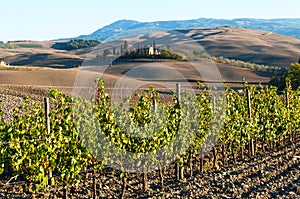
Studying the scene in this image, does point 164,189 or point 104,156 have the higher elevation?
point 104,156

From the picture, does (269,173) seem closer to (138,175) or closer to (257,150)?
(138,175)

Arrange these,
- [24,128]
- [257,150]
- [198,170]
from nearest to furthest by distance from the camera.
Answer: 1. [24,128]
2. [198,170]
3. [257,150]

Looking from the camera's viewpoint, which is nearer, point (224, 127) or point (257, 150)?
point (224, 127)

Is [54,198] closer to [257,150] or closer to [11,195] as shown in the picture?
[11,195]

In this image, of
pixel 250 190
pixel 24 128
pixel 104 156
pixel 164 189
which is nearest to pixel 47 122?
pixel 24 128

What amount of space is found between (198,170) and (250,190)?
294cm

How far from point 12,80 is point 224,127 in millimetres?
28283

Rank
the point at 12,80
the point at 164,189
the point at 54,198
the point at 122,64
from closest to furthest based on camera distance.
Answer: the point at 54,198 < the point at 164,189 < the point at 12,80 < the point at 122,64

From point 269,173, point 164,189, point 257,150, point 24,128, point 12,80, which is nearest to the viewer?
point 24,128

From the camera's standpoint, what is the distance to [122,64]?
68.3 meters

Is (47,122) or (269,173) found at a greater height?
(47,122)

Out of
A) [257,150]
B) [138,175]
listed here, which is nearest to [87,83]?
[257,150]

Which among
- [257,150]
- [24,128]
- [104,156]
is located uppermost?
[24,128]

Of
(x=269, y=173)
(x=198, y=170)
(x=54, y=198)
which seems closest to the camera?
(x=54, y=198)
